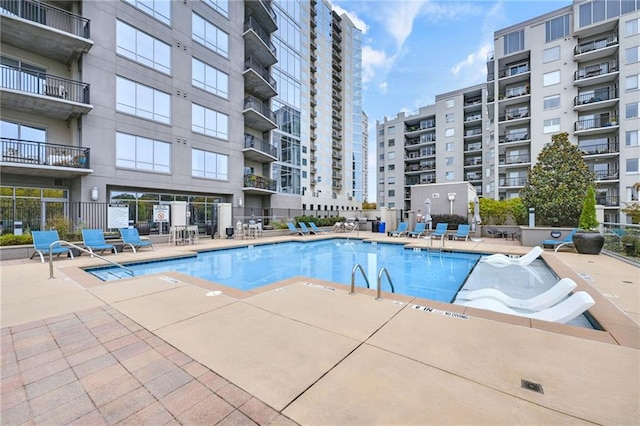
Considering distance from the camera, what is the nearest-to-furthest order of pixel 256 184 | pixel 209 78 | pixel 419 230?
pixel 419 230, pixel 209 78, pixel 256 184

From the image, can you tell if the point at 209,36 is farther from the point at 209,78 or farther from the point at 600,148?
the point at 600,148

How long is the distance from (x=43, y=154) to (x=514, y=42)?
129ft

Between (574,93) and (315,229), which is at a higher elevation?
(574,93)

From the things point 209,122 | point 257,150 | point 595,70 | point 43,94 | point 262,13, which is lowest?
point 257,150

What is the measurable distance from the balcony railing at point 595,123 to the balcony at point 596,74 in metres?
3.28

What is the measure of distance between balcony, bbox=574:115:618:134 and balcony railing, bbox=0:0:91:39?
36334 millimetres

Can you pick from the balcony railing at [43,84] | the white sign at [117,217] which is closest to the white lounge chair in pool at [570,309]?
the white sign at [117,217]

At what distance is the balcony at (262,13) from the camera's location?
21328 millimetres

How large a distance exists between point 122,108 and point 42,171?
4683 millimetres

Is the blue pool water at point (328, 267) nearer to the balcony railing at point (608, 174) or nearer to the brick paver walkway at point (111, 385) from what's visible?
the brick paver walkway at point (111, 385)

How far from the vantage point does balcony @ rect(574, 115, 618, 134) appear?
2350 cm

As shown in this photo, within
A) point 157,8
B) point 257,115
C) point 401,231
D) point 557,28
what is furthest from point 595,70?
point 157,8

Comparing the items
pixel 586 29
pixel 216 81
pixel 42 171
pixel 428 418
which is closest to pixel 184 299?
pixel 428 418

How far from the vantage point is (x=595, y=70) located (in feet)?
81.1
